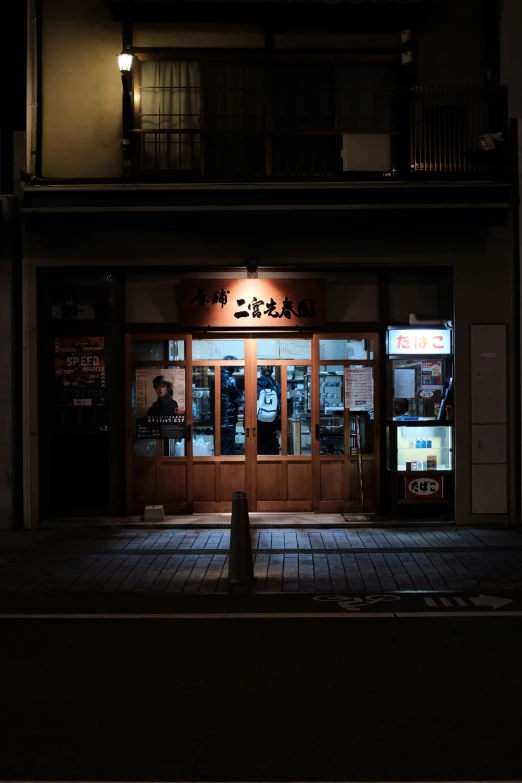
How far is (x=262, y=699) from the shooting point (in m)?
5.62

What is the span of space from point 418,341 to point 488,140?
10.2 ft

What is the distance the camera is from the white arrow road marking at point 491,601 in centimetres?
816

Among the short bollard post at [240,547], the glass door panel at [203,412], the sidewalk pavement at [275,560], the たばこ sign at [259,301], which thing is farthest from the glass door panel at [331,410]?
the short bollard post at [240,547]

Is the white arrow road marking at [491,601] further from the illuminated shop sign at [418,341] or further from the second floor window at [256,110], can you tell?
the second floor window at [256,110]

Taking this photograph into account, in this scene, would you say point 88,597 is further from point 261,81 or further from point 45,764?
point 261,81

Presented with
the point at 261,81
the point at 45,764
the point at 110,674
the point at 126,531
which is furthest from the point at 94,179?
the point at 45,764

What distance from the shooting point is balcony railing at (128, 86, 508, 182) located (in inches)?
483

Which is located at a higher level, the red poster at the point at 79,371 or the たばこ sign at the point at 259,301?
the たばこ sign at the point at 259,301

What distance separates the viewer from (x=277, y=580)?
9.13 meters

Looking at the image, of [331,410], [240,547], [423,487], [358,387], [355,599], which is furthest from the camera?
[331,410]

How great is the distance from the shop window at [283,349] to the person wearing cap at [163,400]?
153 centimetres

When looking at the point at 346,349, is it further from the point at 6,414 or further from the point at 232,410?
the point at 6,414

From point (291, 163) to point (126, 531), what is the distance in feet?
20.0

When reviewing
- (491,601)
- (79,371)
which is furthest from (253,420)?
(491,601)
